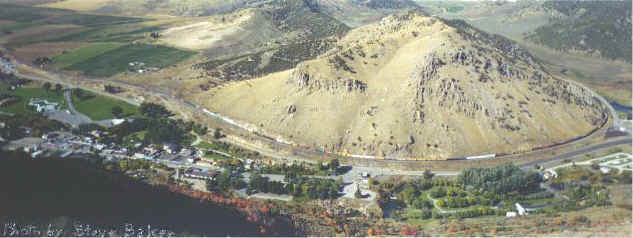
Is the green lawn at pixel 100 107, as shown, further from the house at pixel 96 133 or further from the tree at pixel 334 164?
the tree at pixel 334 164

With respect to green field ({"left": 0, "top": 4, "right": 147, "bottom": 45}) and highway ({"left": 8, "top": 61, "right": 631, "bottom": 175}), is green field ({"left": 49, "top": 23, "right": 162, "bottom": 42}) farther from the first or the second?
highway ({"left": 8, "top": 61, "right": 631, "bottom": 175})

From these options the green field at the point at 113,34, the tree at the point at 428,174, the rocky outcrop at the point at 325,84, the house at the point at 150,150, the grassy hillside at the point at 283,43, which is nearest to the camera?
the tree at the point at 428,174

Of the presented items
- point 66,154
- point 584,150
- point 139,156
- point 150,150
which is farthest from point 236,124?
point 584,150

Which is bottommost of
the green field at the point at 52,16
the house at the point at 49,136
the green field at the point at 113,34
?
the house at the point at 49,136

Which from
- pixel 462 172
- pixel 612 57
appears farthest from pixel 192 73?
pixel 612 57

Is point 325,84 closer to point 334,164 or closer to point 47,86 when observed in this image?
point 334,164

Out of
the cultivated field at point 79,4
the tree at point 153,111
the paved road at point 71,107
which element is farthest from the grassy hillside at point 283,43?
the cultivated field at point 79,4
